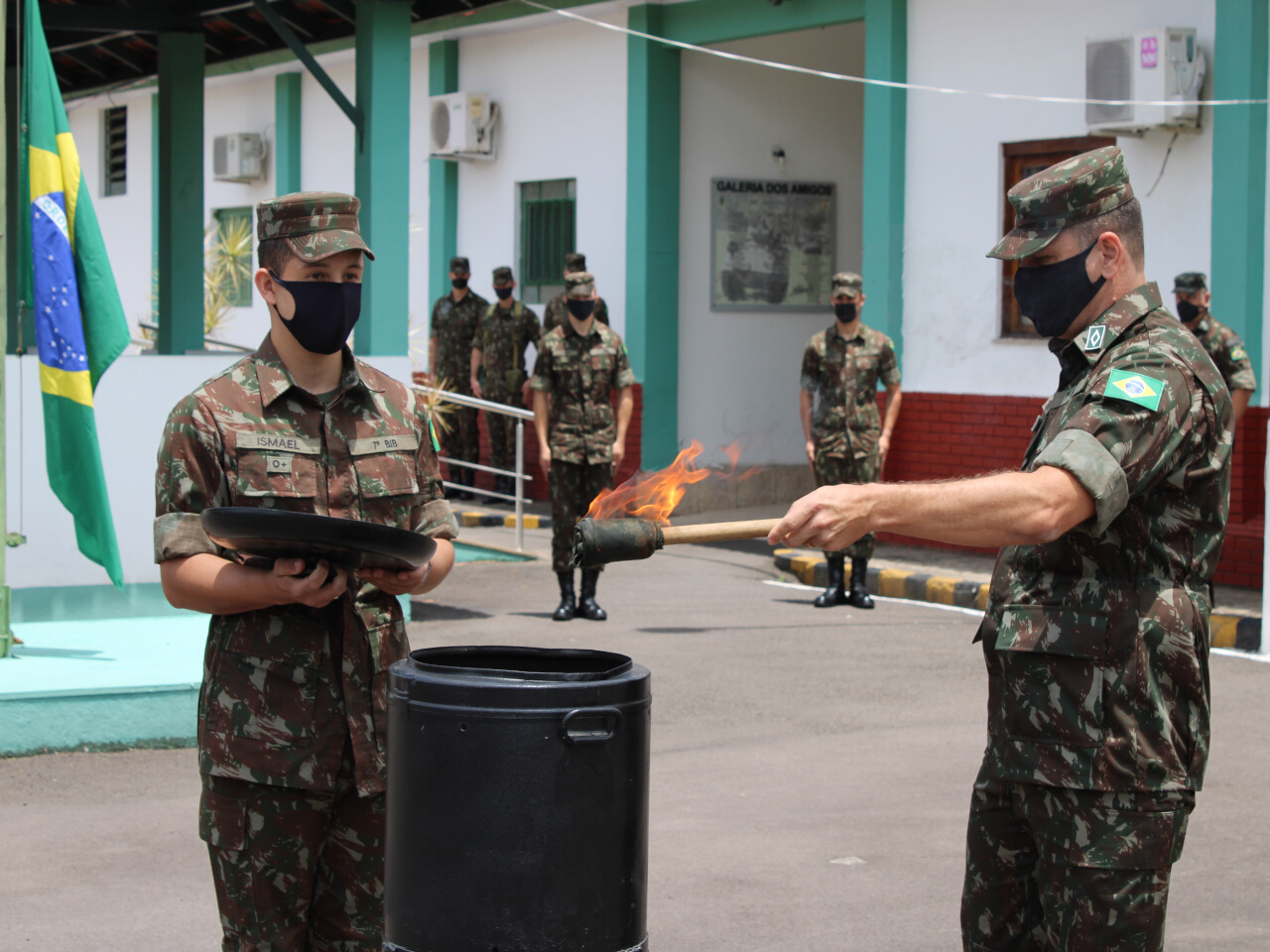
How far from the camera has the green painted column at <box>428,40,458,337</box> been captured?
53.3ft

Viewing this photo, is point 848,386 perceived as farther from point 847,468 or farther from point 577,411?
point 577,411

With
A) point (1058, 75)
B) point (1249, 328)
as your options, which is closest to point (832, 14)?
point (1058, 75)

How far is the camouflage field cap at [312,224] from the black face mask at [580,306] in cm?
628

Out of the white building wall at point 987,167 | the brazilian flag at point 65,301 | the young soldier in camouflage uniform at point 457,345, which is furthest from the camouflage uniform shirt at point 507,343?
the brazilian flag at point 65,301

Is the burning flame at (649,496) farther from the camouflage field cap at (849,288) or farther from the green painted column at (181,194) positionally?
the green painted column at (181,194)

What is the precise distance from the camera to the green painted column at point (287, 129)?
18.3 meters

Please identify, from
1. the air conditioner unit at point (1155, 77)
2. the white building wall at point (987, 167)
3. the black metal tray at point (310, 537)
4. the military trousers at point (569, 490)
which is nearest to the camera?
the black metal tray at point (310, 537)

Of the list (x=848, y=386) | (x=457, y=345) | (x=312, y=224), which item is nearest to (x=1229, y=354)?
(x=848, y=386)

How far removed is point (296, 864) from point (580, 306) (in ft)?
22.1

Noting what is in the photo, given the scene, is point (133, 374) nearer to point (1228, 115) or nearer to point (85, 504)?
point (85, 504)

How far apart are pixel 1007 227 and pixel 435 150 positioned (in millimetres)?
6595

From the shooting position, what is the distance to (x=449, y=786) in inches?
109

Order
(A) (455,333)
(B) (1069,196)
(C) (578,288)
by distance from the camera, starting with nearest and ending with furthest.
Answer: (B) (1069,196) → (C) (578,288) → (A) (455,333)

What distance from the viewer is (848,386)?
10.0 m
